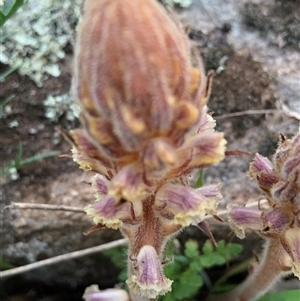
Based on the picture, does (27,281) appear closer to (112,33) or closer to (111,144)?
(111,144)

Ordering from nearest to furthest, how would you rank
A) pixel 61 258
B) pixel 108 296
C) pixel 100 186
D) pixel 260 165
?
pixel 100 186, pixel 260 165, pixel 108 296, pixel 61 258

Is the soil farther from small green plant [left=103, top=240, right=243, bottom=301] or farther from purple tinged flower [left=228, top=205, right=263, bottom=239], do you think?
purple tinged flower [left=228, top=205, right=263, bottom=239]

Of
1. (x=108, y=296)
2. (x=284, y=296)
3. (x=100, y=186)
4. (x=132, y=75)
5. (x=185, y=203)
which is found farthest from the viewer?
(x=284, y=296)

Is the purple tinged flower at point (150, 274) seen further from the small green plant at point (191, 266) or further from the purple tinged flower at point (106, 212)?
the small green plant at point (191, 266)

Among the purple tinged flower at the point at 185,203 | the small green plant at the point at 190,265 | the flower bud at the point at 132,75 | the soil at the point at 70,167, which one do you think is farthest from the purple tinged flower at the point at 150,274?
the soil at the point at 70,167

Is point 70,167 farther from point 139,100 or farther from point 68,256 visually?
point 139,100

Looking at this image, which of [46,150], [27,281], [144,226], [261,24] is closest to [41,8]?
[46,150]

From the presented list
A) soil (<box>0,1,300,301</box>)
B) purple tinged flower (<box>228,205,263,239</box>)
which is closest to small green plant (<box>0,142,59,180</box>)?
soil (<box>0,1,300,301</box>)

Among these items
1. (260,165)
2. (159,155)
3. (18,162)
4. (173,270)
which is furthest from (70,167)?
(159,155)
